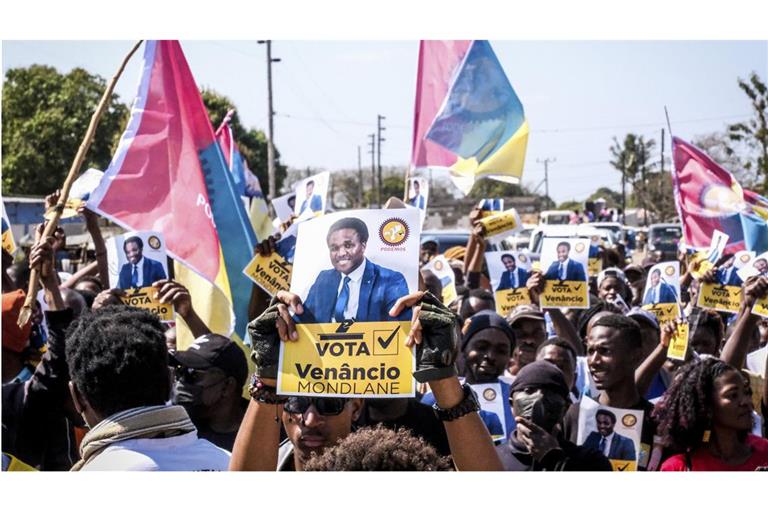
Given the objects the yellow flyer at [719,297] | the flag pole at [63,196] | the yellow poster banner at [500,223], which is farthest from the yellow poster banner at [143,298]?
the yellow flyer at [719,297]

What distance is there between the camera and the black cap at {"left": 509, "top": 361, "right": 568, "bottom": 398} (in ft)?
12.9

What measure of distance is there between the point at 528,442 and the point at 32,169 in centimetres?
3235

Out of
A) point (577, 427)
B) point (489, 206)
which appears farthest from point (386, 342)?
point (489, 206)

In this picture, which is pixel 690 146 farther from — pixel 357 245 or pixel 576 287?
pixel 357 245

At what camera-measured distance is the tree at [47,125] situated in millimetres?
33438

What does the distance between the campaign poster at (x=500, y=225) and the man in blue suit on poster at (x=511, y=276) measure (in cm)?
31

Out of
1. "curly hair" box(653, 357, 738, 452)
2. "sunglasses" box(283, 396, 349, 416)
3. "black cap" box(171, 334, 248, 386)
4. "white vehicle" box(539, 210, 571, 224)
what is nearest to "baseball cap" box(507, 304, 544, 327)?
"curly hair" box(653, 357, 738, 452)

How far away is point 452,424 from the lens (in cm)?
278

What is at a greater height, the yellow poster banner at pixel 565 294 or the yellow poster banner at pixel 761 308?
the yellow poster banner at pixel 761 308

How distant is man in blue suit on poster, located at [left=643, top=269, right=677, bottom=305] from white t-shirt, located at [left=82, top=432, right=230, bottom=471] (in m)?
4.53

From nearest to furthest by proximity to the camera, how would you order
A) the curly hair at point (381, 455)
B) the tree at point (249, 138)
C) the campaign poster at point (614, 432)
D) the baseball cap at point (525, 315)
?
the curly hair at point (381, 455), the campaign poster at point (614, 432), the baseball cap at point (525, 315), the tree at point (249, 138)

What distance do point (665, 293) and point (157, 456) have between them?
474cm

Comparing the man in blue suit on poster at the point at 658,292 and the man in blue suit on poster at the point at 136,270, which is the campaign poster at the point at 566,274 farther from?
the man in blue suit on poster at the point at 136,270

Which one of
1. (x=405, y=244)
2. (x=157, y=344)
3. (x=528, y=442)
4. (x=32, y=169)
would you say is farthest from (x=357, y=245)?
(x=32, y=169)
